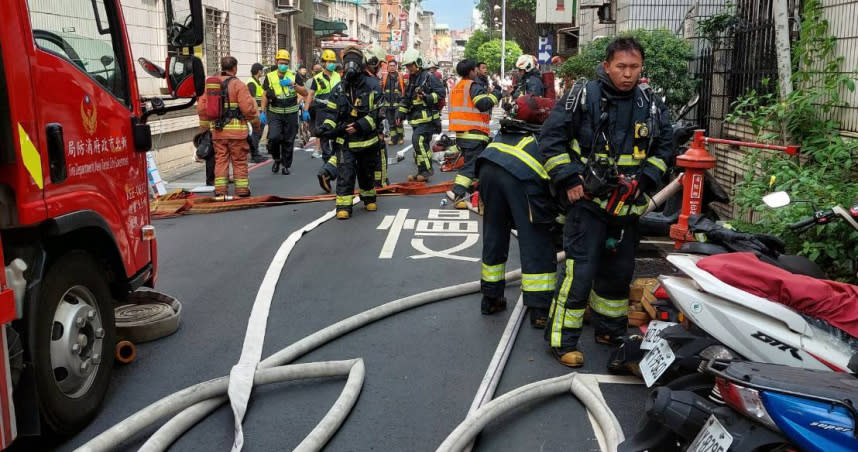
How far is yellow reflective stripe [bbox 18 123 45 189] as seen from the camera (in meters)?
3.17

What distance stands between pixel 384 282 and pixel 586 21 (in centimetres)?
1722

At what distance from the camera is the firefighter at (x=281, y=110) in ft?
44.4

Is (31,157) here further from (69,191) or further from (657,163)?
(657,163)

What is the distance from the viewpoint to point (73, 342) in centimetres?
370

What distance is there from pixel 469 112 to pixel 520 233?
5.78m

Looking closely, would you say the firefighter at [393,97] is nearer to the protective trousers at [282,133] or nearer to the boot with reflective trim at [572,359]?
the protective trousers at [282,133]

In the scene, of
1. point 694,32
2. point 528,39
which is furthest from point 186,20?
point 528,39

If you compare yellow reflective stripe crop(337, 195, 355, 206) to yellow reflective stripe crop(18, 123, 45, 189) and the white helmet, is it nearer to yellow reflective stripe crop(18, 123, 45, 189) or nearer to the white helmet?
the white helmet

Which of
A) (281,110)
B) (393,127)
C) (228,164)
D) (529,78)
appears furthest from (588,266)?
(393,127)

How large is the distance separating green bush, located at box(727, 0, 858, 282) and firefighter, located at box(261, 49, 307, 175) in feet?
27.2

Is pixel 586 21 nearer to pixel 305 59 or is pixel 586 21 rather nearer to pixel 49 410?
pixel 305 59

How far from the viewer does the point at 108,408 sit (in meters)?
4.09

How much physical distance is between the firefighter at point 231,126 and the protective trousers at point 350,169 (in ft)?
6.63

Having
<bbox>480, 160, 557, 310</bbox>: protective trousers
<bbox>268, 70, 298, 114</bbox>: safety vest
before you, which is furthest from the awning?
<bbox>480, 160, 557, 310</bbox>: protective trousers
